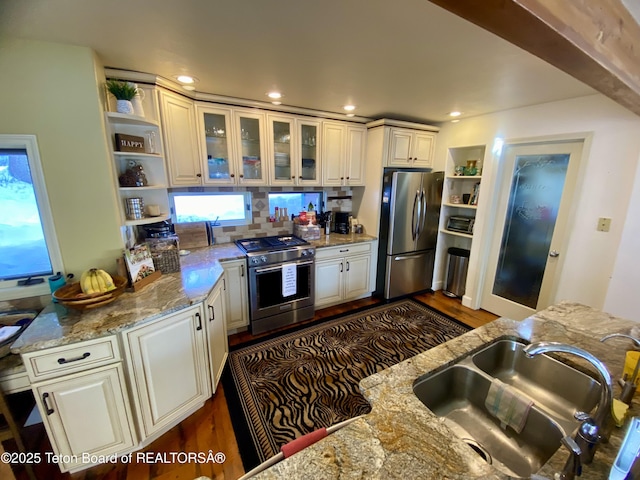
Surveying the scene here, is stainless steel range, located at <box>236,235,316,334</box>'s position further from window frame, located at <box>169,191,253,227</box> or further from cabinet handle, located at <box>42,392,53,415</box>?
cabinet handle, located at <box>42,392,53,415</box>

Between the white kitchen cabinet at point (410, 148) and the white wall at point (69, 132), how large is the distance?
2.84m

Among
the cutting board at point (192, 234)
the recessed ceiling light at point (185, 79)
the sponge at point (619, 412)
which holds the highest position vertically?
the recessed ceiling light at point (185, 79)

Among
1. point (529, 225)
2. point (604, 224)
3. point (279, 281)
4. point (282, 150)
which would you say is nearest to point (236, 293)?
point (279, 281)

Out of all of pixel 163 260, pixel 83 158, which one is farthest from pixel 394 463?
pixel 83 158

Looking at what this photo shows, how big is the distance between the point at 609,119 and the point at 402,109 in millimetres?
1743

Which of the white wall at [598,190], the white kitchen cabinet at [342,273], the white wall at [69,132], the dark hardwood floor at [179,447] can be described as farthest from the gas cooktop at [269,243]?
the white wall at [598,190]

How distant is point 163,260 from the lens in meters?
2.02

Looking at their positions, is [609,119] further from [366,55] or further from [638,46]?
[366,55]

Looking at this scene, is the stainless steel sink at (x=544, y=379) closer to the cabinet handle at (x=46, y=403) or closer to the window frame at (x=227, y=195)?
the cabinet handle at (x=46, y=403)

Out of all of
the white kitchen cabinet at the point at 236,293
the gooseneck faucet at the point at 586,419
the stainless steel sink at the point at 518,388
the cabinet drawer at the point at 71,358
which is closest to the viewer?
the gooseneck faucet at the point at 586,419

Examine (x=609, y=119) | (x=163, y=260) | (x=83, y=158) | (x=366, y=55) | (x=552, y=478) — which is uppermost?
(x=366, y=55)

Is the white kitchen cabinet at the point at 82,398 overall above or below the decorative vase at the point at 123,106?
below

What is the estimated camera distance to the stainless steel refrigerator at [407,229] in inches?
128

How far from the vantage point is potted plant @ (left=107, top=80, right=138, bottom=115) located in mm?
1712
